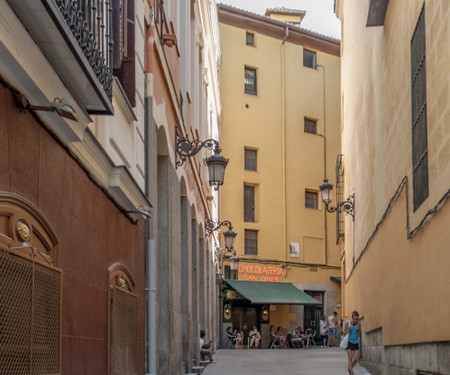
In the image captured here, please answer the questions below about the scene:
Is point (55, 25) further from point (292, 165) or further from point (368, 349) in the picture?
point (292, 165)

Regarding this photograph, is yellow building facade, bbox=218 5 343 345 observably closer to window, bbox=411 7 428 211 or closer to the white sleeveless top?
the white sleeveless top

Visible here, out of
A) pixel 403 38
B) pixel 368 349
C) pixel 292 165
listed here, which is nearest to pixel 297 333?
pixel 292 165

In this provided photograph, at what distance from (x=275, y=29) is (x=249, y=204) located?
9801 mm

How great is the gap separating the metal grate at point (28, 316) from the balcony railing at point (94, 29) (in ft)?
6.03

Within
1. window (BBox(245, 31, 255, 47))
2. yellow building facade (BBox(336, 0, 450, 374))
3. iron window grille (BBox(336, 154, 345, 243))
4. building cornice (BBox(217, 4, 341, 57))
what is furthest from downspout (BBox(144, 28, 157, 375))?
window (BBox(245, 31, 255, 47))

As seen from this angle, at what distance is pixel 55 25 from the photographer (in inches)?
190

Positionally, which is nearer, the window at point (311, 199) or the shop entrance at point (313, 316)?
the shop entrance at point (313, 316)

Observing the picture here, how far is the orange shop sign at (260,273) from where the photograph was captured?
124ft

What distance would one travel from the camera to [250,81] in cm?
4062

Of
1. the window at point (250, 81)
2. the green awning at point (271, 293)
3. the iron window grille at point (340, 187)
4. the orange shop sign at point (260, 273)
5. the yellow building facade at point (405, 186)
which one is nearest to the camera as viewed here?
the yellow building facade at point (405, 186)

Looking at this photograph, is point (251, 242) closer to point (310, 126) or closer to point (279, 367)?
point (310, 126)

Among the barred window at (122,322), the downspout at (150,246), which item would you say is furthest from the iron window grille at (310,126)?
the barred window at (122,322)

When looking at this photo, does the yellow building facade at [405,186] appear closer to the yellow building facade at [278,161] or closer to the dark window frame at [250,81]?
the yellow building facade at [278,161]

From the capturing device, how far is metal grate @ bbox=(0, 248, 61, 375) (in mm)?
4469
